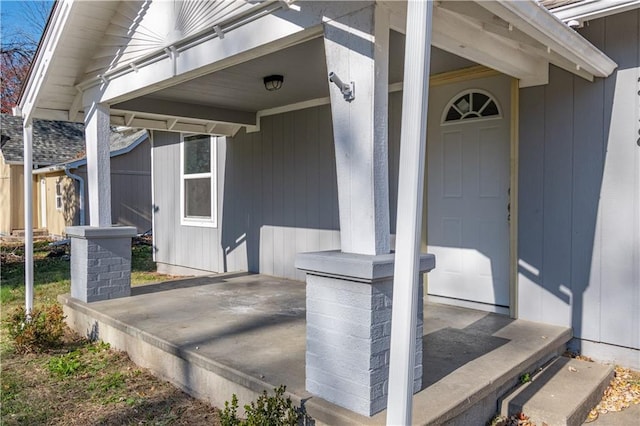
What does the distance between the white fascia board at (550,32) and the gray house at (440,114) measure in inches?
0.5

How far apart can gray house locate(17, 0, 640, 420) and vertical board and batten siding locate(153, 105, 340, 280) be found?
0.04 m

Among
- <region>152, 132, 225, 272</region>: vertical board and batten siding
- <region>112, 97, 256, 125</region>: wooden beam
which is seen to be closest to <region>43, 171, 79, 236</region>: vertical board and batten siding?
<region>152, 132, 225, 272</region>: vertical board and batten siding

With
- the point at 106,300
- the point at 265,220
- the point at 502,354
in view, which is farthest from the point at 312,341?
the point at 265,220

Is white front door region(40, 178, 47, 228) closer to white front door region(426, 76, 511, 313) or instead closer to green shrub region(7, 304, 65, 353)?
green shrub region(7, 304, 65, 353)

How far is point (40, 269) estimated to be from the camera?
31.1 feet

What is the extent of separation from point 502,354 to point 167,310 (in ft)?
10.3

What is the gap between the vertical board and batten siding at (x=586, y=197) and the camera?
364 cm

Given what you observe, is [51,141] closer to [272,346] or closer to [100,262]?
[100,262]

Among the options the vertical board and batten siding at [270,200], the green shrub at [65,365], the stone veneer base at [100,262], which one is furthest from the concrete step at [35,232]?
the green shrub at [65,365]

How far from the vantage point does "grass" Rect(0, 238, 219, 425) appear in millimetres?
3205

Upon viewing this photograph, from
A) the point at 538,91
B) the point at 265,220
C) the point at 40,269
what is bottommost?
the point at 40,269

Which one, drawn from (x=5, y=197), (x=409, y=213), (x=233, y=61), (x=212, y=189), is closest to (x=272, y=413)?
(x=409, y=213)

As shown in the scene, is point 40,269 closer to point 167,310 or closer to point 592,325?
point 167,310

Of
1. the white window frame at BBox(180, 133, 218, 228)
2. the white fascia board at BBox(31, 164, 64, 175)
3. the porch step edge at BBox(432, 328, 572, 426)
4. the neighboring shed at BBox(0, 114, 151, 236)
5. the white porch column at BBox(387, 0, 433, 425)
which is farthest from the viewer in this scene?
the neighboring shed at BBox(0, 114, 151, 236)
